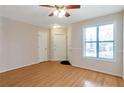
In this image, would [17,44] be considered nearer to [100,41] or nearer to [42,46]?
[42,46]

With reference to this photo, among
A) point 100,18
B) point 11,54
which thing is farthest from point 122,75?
point 11,54

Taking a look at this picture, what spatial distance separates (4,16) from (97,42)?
4.03m

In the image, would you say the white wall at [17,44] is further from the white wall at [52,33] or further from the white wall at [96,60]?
the white wall at [96,60]

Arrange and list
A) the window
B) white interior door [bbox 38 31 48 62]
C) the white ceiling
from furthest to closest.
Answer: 1. white interior door [bbox 38 31 48 62]
2. the window
3. the white ceiling

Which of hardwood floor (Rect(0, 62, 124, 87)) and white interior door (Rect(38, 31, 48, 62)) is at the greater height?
white interior door (Rect(38, 31, 48, 62))

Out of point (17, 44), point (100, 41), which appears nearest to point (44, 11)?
point (17, 44)

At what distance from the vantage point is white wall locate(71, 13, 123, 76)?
3.96 m

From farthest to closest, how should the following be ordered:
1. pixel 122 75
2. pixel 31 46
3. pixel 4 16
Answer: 1. pixel 31 46
2. pixel 4 16
3. pixel 122 75

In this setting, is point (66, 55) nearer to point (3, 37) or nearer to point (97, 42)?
point (97, 42)

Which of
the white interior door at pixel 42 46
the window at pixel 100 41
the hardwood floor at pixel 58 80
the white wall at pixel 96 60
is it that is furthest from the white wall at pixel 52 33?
the hardwood floor at pixel 58 80

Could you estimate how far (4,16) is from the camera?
4473mm

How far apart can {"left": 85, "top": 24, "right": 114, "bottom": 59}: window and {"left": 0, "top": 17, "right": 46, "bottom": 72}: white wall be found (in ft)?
9.93

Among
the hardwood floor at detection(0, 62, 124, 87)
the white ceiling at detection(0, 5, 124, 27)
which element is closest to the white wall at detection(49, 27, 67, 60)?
the white ceiling at detection(0, 5, 124, 27)

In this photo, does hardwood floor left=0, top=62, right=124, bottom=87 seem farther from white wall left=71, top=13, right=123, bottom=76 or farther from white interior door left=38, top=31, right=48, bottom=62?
white interior door left=38, top=31, right=48, bottom=62
